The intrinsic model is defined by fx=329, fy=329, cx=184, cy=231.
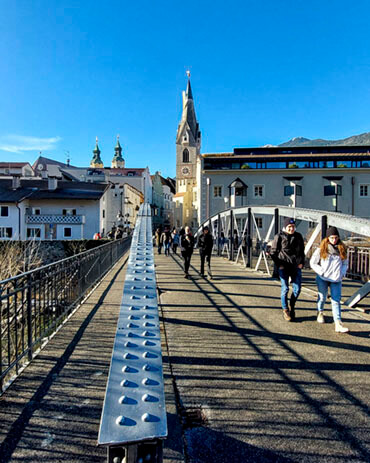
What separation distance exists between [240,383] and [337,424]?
987mm

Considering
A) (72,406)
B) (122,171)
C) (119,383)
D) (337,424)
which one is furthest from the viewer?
(122,171)

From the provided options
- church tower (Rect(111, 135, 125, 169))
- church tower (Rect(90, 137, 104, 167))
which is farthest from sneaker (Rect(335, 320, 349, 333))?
church tower (Rect(111, 135, 125, 169))

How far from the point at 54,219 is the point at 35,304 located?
4179cm

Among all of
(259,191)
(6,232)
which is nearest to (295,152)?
(259,191)

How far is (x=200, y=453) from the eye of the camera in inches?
94.7

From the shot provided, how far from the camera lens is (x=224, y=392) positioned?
10.7ft

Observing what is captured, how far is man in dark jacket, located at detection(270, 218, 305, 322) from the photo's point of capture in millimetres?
5684

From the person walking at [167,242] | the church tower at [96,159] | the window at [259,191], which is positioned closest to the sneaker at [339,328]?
the person walking at [167,242]

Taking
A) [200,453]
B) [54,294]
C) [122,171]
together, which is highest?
[122,171]

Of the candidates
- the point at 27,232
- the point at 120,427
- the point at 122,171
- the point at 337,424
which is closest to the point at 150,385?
the point at 120,427

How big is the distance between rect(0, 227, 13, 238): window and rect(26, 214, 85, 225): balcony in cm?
234

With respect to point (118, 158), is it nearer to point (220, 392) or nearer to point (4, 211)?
point (4, 211)

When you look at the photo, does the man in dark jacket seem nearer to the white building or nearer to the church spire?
the white building

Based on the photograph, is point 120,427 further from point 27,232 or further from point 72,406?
point 27,232
